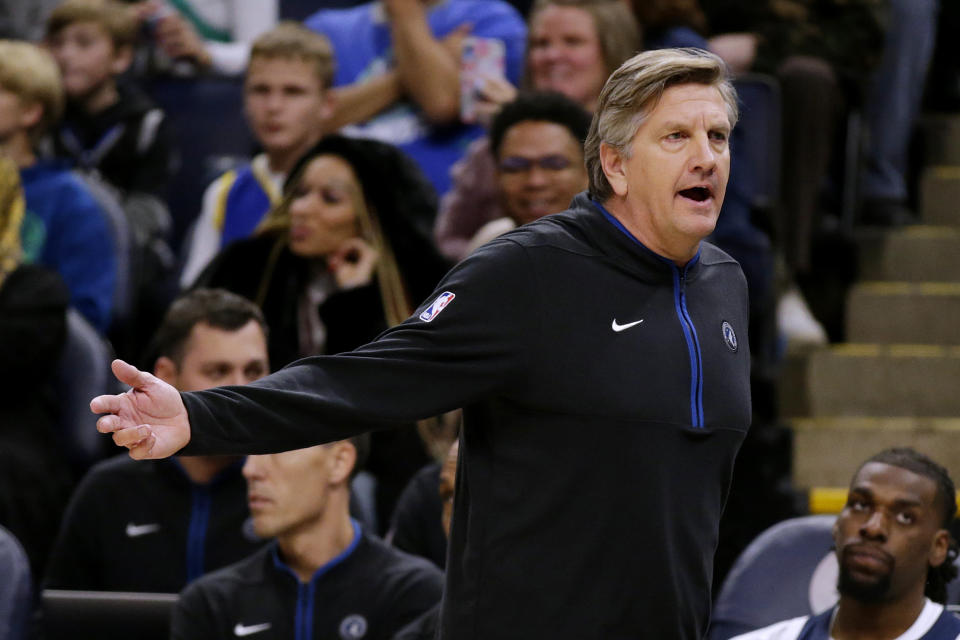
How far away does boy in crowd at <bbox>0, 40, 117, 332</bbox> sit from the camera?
15.3ft

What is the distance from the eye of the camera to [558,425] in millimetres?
2033

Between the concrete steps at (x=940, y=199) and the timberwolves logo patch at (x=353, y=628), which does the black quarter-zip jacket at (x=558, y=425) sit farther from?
the concrete steps at (x=940, y=199)

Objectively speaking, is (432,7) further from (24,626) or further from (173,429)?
(173,429)

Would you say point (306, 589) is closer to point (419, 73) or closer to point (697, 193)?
point (697, 193)

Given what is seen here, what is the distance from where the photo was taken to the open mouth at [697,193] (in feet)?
6.94

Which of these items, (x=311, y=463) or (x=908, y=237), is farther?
(x=908, y=237)

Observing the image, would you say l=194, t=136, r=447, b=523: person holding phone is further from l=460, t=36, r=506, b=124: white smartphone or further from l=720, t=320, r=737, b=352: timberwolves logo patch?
l=720, t=320, r=737, b=352: timberwolves logo patch

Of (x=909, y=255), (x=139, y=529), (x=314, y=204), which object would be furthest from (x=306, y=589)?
(x=909, y=255)

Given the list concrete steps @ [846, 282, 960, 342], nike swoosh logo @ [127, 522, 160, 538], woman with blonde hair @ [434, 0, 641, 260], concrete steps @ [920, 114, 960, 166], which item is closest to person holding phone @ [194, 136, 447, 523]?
woman with blonde hair @ [434, 0, 641, 260]

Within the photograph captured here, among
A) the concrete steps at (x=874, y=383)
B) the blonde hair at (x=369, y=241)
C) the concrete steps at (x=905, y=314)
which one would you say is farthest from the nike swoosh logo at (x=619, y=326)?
the concrete steps at (x=905, y=314)

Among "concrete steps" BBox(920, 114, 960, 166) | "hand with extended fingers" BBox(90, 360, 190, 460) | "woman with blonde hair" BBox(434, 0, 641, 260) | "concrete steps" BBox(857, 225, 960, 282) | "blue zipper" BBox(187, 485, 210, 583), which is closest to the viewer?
"hand with extended fingers" BBox(90, 360, 190, 460)

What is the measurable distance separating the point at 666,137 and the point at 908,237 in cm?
366

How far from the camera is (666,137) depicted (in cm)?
212

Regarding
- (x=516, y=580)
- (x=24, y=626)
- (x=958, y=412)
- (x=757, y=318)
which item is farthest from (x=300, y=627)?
(x=958, y=412)
